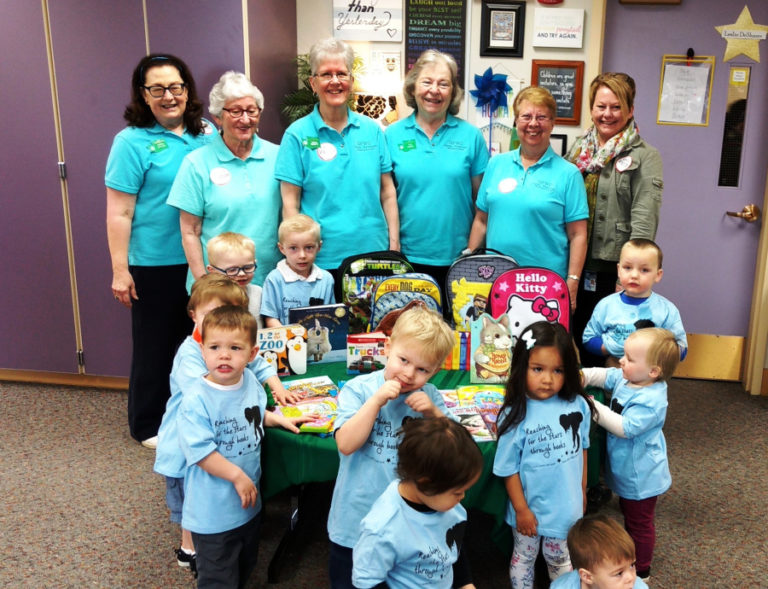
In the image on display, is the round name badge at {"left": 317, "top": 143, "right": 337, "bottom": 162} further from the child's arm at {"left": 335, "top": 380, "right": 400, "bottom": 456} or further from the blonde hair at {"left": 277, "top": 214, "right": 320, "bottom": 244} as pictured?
the child's arm at {"left": 335, "top": 380, "right": 400, "bottom": 456}

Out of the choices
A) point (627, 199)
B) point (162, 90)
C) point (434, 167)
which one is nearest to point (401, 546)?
point (434, 167)

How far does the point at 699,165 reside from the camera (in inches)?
159

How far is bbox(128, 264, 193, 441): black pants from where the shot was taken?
3.11 metres

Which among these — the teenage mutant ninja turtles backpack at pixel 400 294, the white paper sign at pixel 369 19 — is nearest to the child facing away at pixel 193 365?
the teenage mutant ninja turtles backpack at pixel 400 294

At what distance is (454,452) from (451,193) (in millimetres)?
1723

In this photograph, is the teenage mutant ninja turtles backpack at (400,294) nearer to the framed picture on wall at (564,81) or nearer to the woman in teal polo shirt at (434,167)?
the woman in teal polo shirt at (434,167)

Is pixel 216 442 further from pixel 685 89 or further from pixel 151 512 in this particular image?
pixel 685 89

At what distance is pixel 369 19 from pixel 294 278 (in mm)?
2272

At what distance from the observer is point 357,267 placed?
2648mm

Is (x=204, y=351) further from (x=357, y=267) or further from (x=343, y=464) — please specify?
(x=357, y=267)

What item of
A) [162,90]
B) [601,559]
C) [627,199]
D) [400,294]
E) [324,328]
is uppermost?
[162,90]

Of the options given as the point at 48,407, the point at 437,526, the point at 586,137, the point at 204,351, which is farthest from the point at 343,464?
the point at 48,407

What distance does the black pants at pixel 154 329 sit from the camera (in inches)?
122

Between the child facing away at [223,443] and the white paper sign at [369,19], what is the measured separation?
9.15 ft
